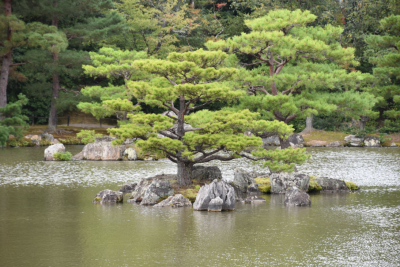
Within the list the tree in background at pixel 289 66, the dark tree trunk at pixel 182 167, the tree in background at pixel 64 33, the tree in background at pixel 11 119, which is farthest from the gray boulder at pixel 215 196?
the tree in background at pixel 64 33

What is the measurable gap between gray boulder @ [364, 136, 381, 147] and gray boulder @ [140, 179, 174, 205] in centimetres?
2401

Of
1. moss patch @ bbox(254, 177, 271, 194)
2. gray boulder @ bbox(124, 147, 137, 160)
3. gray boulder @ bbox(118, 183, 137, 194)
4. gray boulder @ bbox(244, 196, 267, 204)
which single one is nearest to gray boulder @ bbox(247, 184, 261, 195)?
moss patch @ bbox(254, 177, 271, 194)

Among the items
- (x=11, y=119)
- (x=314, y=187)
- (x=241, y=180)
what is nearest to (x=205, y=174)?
(x=241, y=180)

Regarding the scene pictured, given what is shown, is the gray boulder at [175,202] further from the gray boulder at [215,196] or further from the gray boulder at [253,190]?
the gray boulder at [253,190]

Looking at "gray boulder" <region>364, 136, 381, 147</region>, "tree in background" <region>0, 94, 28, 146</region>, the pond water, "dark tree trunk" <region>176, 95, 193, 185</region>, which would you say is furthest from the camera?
"gray boulder" <region>364, 136, 381, 147</region>

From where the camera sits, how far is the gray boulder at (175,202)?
42.1ft

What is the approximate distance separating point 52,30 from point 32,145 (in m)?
7.76

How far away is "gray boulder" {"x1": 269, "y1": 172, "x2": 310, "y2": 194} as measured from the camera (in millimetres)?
15195

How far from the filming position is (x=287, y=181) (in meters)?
15.4

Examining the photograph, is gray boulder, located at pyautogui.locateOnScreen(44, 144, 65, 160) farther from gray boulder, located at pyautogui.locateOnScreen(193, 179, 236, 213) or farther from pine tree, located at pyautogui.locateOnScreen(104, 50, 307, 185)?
gray boulder, located at pyautogui.locateOnScreen(193, 179, 236, 213)

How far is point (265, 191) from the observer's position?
15.5 metres

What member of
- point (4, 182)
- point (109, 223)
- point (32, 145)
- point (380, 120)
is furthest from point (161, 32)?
point (109, 223)

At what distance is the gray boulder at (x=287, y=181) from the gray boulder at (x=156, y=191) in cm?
380

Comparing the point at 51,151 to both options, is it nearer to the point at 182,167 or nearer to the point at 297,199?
the point at 182,167
